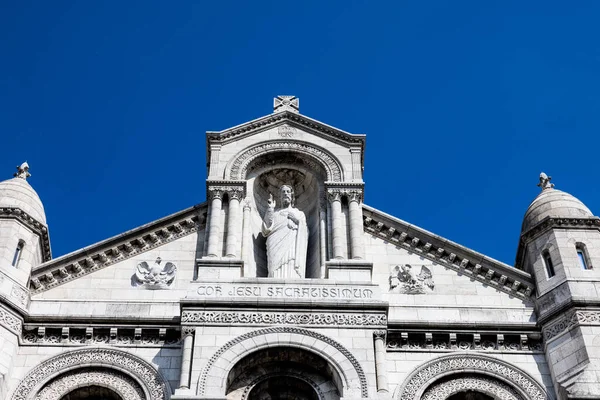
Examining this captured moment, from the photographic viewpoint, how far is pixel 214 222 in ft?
85.0

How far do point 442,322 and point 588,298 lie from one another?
131 inches

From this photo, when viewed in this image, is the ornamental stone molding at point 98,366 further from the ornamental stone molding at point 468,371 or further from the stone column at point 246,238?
the ornamental stone molding at point 468,371

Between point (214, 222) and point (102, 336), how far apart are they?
4.32m

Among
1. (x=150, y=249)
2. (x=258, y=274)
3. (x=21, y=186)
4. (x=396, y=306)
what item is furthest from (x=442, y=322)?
(x=21, y=186)

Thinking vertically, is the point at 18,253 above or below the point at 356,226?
below

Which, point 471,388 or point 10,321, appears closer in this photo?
point 471,388

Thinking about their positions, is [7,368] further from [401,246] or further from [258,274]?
[401,246]

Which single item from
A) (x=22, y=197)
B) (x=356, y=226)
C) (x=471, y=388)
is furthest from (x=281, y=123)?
(x=471, y=388)

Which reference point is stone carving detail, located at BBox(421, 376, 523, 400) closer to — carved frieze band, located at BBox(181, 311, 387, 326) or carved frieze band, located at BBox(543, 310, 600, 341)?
carved frieze band, located at BBox(543, 310, 600, 341)

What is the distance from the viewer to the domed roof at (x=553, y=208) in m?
25.6

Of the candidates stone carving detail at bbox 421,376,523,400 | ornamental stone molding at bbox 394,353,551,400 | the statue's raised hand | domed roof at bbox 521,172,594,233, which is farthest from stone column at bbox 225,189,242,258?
domed roof at bbox 521,172,594,233

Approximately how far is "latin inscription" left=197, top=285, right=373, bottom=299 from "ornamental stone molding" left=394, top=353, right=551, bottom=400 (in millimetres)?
2095

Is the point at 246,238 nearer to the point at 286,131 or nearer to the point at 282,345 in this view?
the point at 286,131

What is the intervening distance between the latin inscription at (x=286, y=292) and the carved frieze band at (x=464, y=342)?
125 cm
